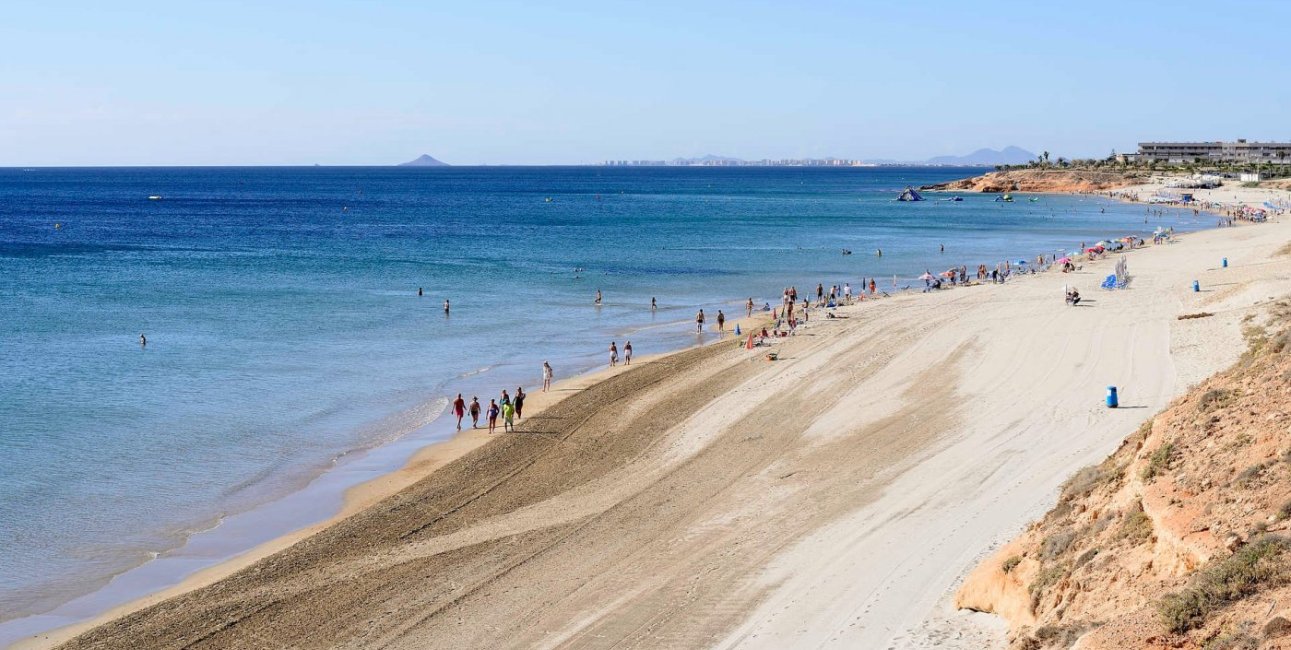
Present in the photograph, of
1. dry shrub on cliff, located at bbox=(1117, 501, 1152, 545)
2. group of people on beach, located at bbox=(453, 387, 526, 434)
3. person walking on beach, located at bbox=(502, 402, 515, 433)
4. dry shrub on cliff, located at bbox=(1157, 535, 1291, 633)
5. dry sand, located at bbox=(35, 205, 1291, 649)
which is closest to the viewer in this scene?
dry shrub on cliff, located at bbox=(1157, 535, 1291, 633)

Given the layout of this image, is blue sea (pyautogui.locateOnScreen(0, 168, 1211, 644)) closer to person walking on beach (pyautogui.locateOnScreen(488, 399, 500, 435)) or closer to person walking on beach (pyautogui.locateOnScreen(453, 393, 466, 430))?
person walking on beach (pyautogui.locateOnScreen(453, 393, 466, 430))

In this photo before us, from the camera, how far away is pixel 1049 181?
16112 cm

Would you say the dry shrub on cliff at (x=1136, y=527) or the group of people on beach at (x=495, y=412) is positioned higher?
the dry shrub on cliff at (x=1136, y=527)

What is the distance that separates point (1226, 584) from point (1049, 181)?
163 m

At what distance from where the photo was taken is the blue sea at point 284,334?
68.3 ft

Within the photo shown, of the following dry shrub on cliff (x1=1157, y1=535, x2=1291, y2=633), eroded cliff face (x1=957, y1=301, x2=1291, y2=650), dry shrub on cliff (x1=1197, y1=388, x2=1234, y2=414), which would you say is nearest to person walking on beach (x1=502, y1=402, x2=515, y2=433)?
eroded cliff face (x1=957, y1=301, x2=1291, y2=650)

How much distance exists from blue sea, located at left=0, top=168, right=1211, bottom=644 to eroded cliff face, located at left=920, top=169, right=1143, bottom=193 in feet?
168

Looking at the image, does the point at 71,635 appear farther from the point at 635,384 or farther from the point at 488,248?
the point at 488,248

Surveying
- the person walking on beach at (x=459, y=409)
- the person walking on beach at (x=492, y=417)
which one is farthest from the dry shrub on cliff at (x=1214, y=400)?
the person walking on beach at (x=459, y=409)

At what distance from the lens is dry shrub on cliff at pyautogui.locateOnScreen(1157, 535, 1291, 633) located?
9.05 m

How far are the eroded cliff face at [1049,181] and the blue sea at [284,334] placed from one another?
51257 mm

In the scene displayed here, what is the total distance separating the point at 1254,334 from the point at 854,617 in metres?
19.2

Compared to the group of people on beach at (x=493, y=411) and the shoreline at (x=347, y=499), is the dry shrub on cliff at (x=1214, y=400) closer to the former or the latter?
the shoreline at (x=347, y=499)

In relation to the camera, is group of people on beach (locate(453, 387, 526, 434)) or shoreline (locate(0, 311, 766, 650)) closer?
shoreline (locate(0, 311, 766, 650))
